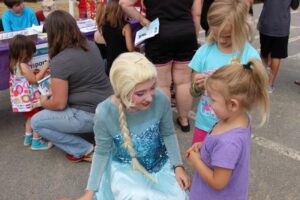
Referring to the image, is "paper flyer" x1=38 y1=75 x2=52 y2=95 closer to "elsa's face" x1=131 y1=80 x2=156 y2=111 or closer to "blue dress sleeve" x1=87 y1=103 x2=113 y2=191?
"blue dress sleeve" x1=87 y1=103 x2=113 y2=191

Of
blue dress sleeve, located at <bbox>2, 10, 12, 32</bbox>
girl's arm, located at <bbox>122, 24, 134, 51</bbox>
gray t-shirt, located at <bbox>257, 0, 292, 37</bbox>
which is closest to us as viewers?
girl's arm, located at <bbox>122, 24, 134, 51</bbox>

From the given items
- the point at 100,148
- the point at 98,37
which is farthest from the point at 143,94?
the point at 98,37

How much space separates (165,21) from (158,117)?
1.36 m

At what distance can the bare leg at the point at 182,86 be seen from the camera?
10.6 ft

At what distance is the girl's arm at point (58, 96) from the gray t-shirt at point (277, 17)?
261 centimetres

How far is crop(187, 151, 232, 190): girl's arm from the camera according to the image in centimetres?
142

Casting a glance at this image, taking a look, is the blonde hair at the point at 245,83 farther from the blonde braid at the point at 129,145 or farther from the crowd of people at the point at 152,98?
the blonde braid at the point at 129,145

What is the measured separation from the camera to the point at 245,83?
4.60 ft

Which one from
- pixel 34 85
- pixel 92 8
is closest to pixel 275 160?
pixel 34 85

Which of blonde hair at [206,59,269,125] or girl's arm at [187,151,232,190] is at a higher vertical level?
blonde hair at [206,59,269,125]

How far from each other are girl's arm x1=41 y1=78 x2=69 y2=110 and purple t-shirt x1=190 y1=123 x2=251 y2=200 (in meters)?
1.39

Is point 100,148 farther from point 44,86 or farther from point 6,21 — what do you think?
point 6,21

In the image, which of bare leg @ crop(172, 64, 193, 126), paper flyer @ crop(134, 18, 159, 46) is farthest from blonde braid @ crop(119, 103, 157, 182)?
bare leg @ crop(172, 64, 193, 126)

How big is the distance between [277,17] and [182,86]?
1616 millimetres
